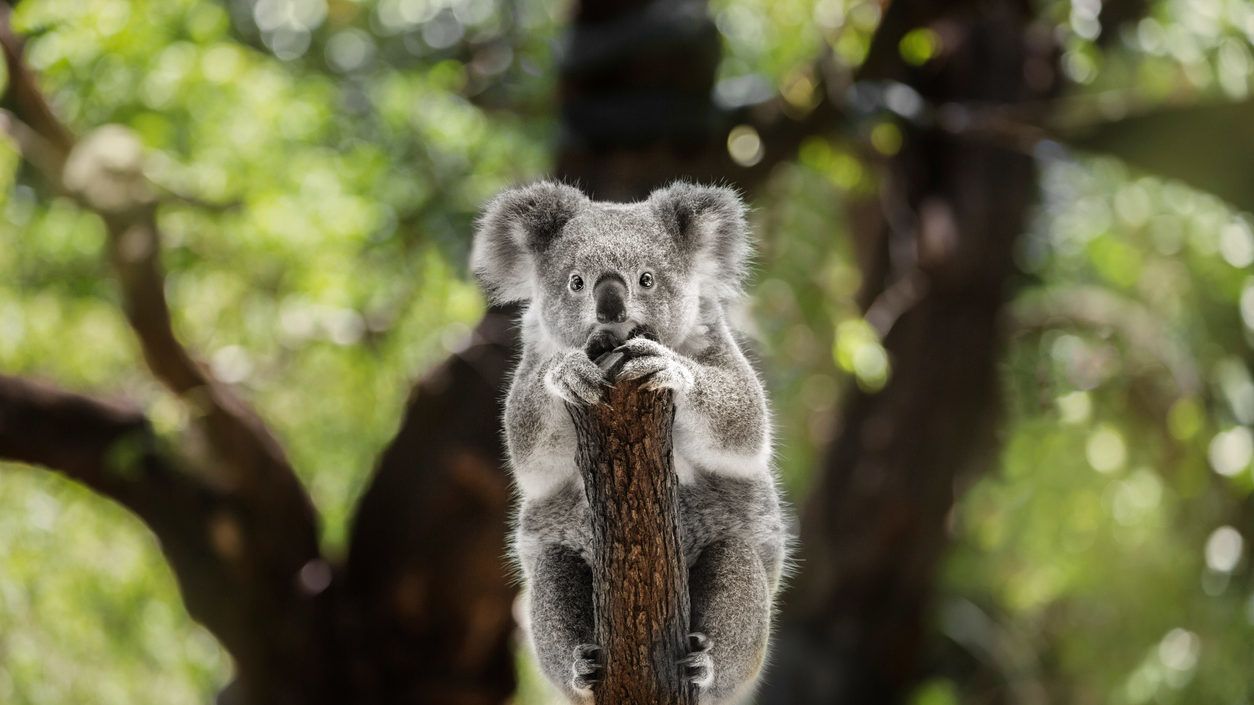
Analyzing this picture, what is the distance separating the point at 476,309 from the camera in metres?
6.39

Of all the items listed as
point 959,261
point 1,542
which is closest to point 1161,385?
point 959,261

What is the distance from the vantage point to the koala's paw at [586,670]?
270cm

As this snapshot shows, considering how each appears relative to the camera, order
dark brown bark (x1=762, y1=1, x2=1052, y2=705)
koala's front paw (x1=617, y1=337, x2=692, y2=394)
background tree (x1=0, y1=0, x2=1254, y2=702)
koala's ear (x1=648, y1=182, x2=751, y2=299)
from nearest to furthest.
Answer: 1. koala's front paw (x1=617, y1=337, x2=692, y2=394)
2. koala's ear (x1=648, y1=182, x2=751, y2=299)
3. background tree (x1=0, y1=0, x2=1254, y2=702)
4. dark brown bark (x1=762, y1=1, x2=1052, y2=705)

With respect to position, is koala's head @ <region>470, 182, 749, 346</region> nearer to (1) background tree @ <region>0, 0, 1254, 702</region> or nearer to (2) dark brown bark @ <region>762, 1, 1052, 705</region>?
(1) background tree @ <region>0, 0, 1254, 702</region>

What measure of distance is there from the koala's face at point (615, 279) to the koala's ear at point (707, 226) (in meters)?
0.04

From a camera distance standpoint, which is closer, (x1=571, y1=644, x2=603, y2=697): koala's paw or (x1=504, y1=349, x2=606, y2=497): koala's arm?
(x1=571, y1=644, x2=603, y2=697): koala's paw

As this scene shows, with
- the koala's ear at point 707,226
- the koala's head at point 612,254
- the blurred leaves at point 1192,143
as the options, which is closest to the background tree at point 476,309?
the blurred leaves at point 1192,143

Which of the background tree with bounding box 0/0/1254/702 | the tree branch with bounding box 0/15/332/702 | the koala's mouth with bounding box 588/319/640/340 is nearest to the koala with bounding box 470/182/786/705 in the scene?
the koala's mouth with bounding box 588/319/640/340

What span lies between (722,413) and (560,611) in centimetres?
60

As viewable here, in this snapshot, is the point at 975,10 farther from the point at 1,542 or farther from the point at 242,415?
the point at 1,542

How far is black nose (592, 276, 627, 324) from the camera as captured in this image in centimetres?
253

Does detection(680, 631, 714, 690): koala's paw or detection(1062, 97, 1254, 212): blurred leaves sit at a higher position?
detection(1062, 97, 1254, 212): blurred leaves

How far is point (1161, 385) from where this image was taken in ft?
28.0

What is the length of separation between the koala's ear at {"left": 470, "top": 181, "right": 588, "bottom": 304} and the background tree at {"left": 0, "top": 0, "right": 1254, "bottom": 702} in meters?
1.76
